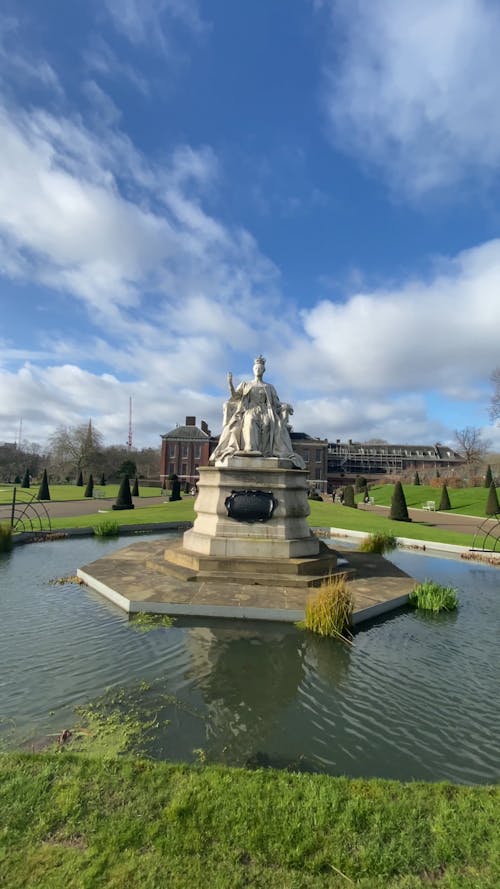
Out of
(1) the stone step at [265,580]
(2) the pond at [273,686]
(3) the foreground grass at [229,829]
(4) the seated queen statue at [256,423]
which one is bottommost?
(2) the pond at [273,686]

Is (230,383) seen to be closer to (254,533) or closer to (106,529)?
(254,533)

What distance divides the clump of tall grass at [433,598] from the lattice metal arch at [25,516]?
1310cm

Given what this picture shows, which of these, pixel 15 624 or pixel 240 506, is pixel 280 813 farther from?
pixel 240 506

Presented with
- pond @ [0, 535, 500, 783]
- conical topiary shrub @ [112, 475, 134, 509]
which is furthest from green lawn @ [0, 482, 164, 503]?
pond @ [0, 535, 500, 783]

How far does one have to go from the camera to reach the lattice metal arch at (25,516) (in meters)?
17.5

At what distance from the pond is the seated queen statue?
4.93 meters

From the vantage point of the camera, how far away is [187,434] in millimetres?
78812

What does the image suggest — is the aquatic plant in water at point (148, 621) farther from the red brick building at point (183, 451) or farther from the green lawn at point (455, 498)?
the red brick building at point (183, 451)

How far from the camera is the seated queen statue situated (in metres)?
11.7

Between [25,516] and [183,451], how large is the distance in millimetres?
54922

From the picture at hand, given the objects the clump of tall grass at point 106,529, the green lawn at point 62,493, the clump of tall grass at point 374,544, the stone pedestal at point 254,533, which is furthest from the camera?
the green lawn at point 62,493

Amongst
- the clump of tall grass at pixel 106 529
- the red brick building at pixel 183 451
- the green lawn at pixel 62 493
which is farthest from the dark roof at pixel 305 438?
the clump of tall grass at pixel 106 529

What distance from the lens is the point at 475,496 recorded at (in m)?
45.1

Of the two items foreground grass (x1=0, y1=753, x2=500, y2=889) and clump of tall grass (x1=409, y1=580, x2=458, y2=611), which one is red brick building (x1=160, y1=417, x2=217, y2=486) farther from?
foreground grass (x1=0, y1=753, x2=500, y2=889)
